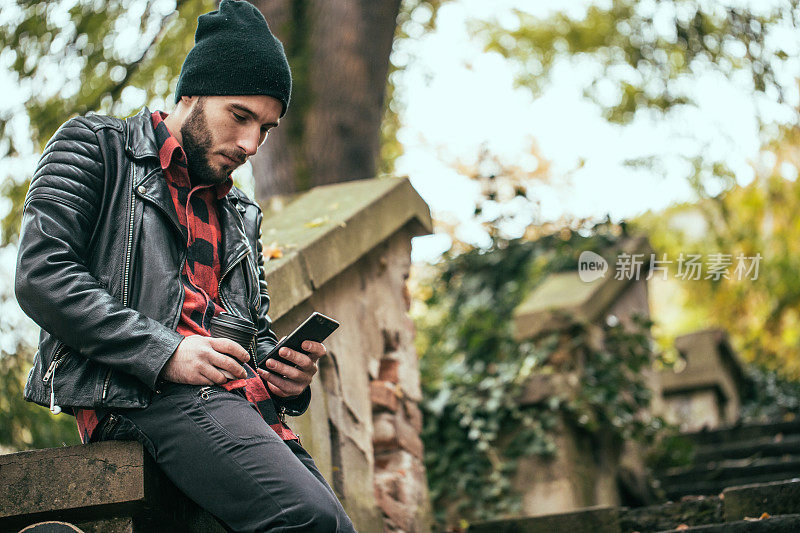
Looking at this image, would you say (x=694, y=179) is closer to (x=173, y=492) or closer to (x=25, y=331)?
(x=25, y=331)

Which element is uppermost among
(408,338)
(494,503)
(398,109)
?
(398,109)

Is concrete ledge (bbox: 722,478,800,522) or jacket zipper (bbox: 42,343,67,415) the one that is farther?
concrete ledge (bbox: 722,478,800,522)

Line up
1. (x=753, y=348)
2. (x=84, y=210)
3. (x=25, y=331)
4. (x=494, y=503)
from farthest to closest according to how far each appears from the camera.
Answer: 1. (x=753, y=348)
2. (x=25, y=331)
3. (x=494, y=503)
4. (x=84, y=210)

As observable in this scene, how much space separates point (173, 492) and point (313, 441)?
0.95 meters

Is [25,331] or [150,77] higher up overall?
[150,77]

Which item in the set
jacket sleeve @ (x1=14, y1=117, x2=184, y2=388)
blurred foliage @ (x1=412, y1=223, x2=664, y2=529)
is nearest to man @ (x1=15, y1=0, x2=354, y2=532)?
jacket sleeve @ (x1=14, y1=117, x2=184, y2=388)

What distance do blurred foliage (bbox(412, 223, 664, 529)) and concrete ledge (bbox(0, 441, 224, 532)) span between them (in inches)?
118

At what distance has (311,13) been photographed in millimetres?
5941

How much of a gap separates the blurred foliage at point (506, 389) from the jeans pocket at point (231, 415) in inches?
118

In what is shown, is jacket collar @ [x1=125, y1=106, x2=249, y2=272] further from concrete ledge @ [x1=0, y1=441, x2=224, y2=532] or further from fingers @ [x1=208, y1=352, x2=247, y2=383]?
concrete ledge @ [x1=0, y1=441, x2=224, y2=532]

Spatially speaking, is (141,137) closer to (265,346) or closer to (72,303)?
(72,303)

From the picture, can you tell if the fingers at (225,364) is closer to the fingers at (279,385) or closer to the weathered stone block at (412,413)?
the fingers at (279,385)

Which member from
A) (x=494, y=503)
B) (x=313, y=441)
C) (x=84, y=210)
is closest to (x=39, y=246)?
(x=84, y=210)

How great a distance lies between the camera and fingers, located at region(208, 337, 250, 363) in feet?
6.67
